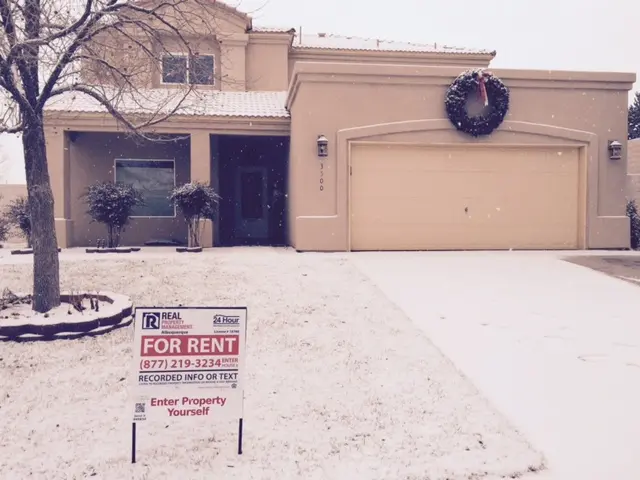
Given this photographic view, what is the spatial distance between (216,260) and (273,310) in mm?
3629

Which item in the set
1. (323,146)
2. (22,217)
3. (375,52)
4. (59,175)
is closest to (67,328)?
(323,146)

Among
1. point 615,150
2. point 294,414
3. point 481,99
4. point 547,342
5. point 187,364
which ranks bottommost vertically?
point 294,414

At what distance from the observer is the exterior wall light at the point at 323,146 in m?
11.5

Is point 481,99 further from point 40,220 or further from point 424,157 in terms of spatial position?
point 40,220

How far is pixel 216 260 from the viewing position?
10250 millimetres

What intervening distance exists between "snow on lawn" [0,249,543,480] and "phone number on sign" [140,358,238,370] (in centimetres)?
46

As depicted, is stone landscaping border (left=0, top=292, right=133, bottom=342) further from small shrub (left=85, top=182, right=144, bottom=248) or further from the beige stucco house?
small shrub (left=85, top=182, right=144, bottom=248)

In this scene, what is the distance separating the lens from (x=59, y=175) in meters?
13.0

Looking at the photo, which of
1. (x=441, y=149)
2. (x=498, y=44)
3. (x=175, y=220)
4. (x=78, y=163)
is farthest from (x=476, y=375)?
(x=498, y=44)

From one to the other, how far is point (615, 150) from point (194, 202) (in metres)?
10.1

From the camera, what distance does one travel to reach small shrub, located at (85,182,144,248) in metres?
12.5

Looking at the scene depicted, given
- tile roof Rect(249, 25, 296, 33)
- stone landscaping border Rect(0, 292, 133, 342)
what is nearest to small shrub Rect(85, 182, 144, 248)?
stone landscaping border Rect(0, 292, 133, 342)

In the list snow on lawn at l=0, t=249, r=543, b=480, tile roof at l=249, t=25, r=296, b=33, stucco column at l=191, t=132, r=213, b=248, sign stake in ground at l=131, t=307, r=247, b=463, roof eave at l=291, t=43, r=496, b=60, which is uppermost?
tile roof at l=249, t=25, r=296, b=33

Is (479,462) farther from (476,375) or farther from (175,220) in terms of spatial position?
(175,220)
